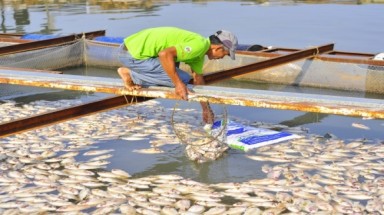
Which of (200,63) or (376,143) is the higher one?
(200,63)

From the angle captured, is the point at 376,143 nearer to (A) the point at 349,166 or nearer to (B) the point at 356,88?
(A) the point at 349,166

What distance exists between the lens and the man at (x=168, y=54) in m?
5.87

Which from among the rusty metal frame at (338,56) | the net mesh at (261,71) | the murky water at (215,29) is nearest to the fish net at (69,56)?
the net mesh at (261,71)

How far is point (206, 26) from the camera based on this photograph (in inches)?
711

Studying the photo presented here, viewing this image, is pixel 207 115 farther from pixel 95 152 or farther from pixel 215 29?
pixel 215 29

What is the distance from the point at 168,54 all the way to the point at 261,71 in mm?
5457

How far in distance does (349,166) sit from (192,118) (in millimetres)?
2802

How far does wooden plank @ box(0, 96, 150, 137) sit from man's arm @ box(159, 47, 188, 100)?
31.3 inches

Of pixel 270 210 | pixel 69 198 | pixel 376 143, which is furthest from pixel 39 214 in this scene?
pixel 376 143

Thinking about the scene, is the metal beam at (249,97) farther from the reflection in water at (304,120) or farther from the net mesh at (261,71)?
the reflection in water at (304,120)

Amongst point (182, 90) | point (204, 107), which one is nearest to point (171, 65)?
point (182, 90)

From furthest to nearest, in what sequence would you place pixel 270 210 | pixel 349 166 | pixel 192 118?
pixel 192 118 < pixel 349 166 < pixel 270 210

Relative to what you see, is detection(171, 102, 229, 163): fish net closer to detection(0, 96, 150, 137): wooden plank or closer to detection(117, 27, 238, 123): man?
detection(117, 27, 238, 123): man

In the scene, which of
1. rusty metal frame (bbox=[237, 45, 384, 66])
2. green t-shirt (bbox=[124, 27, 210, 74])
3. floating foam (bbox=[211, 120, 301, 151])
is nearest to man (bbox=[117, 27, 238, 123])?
green t-shirt (bbox=[124, 27, 210, 74])
